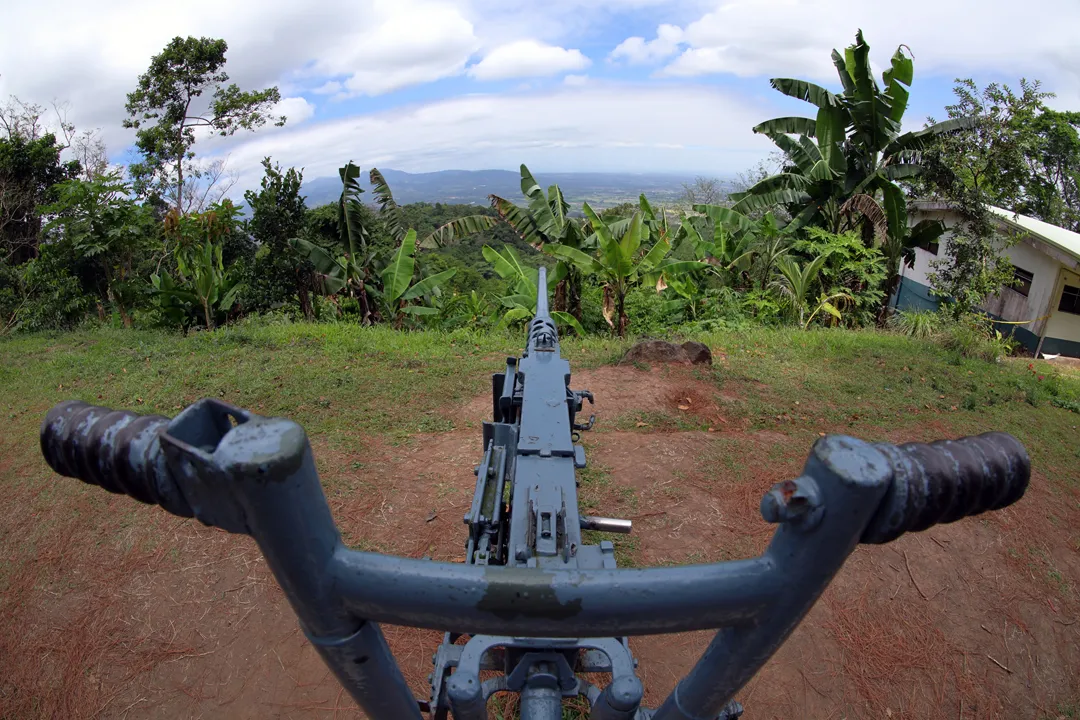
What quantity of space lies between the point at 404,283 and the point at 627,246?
11.9 ft

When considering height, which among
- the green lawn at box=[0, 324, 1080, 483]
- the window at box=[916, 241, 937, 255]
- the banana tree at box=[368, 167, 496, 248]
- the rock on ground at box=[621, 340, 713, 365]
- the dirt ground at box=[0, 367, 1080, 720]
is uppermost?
the banana tree at box=[368, 167, 496, 248]

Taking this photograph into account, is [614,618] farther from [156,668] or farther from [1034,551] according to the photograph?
[1034,551]

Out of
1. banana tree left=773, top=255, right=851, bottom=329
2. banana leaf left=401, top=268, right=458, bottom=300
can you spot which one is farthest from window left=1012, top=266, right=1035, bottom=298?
banana leaf left=401, top=268, right=458, bottom=300

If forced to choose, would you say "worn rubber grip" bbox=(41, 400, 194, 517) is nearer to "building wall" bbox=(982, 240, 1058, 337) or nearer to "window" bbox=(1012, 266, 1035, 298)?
"building wall" bbox=(982, 240, 1058, 337)

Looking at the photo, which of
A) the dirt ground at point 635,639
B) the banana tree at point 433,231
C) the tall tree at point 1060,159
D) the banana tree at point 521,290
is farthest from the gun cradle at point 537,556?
the tall tree at point 1060,159

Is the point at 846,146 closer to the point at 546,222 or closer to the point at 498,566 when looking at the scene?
the point at 546,222

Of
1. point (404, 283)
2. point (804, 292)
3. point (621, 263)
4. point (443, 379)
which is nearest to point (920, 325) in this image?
point (804, 292)

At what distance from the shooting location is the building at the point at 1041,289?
1025 cm

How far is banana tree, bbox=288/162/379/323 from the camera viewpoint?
10.1 meters

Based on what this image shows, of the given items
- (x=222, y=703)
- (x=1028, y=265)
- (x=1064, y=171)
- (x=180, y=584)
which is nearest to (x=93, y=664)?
(x=180, y=584)

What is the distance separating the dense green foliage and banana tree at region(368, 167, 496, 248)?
0.04m

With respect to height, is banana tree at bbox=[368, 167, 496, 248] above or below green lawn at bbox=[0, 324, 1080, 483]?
above

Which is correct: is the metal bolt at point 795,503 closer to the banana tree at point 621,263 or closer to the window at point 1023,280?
the banana tree at point 621,263

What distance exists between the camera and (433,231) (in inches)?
416
